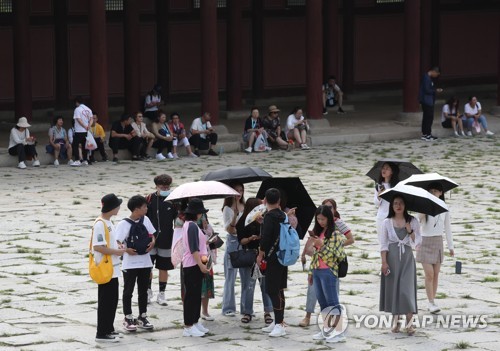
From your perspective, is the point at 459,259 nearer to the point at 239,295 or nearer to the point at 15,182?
the point at 239,295

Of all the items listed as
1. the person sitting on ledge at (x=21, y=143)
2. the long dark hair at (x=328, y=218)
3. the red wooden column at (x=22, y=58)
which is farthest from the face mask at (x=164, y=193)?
the red wooden column at (x=22, y=58)

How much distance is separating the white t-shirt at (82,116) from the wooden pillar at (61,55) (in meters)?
5.82

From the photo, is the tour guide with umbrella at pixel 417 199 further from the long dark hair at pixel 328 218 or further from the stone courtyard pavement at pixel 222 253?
the stone courtyard pavement at pixel 222 253

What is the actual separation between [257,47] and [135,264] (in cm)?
2191

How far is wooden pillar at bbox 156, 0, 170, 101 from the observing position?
32.0m

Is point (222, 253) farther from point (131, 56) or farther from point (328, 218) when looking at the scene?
point (131, 56)

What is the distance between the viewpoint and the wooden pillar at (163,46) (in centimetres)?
3203

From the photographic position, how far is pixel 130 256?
41.0 feet

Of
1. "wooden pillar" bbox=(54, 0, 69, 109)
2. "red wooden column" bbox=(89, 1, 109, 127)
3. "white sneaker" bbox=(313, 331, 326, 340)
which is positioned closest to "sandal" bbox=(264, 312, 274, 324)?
Answer: "white sneaker" bbox=(313, 331, 326, 340)

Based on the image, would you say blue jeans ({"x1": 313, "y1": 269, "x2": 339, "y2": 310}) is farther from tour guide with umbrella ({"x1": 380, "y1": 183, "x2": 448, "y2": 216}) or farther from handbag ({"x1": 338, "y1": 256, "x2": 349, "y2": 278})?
tour guide with umbrella ({"x1": 380, "y1": 183, "x2": 448, "y2": 216})

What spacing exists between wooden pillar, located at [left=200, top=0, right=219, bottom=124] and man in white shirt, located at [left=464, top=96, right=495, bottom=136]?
6109 millimetres

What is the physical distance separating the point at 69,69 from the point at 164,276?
701 inches

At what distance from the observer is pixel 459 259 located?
16.2 meters

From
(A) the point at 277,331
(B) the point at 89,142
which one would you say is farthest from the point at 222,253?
(B) the point at 89,142
